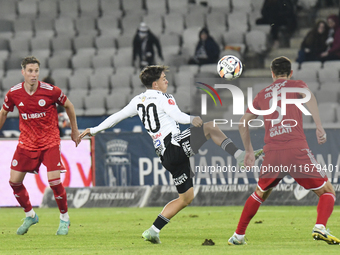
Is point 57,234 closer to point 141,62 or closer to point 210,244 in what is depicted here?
point 210,244

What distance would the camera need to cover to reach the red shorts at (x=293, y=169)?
6453mm

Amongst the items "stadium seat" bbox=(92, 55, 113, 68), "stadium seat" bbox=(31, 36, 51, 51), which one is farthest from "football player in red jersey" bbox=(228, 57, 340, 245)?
"stadium seat" bbox=(31, 36, 51, 51)

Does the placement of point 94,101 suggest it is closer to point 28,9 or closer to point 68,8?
point 68,8

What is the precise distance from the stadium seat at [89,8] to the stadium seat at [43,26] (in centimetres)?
110

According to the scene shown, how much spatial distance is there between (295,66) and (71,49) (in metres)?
7.32

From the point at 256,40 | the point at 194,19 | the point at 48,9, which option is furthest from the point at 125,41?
the point at 256,40

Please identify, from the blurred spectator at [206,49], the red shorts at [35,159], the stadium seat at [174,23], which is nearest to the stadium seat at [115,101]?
the blurred spectator at [206,49]

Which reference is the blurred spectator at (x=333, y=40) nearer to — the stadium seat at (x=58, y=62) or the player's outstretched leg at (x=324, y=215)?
the stadium seat at (x=58, y=62)

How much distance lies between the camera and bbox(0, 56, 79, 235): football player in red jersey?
8242mm

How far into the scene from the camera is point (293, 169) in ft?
21.2

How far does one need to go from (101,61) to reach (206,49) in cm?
373

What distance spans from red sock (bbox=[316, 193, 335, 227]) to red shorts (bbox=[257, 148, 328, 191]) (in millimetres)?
131

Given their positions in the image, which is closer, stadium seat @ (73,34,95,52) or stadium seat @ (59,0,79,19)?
stadium seat @ (73,34,95,52)

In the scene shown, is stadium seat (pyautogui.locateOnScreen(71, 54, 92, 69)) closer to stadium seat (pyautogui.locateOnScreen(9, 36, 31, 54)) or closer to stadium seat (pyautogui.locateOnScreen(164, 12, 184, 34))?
stadium seat (pyautogui.locateOnScreen(9, 36, 31, 54))
